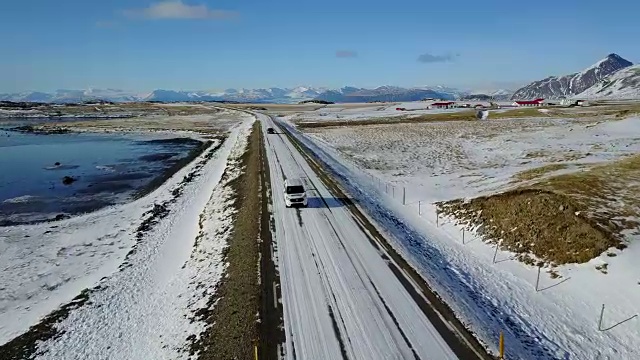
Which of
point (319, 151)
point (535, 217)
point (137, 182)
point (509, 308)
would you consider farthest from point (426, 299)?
point (319, 151)

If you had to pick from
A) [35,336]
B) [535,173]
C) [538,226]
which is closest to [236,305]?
[35,336]

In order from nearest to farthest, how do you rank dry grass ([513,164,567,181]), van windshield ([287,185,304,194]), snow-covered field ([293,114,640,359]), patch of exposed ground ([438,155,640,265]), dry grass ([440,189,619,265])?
1. snow-covered field ([293,114,640,359])
2. dry grass ([440,189,619,265])
3. patch of exposed ground ([438,155,640,265])
4. van windshield ([287,185,304,194])
5. dry grass ([513,164,567,181])

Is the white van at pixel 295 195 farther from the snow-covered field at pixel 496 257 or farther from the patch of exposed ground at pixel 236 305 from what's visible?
the snow-covered field at pixel 496 257

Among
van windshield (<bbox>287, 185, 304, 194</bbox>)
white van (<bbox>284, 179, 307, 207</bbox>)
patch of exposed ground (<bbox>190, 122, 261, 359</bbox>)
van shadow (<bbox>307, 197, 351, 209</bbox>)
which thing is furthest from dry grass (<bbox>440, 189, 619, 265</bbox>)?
patch of exposed ground (<bbox>190, 122, 261, 359</bbox>)

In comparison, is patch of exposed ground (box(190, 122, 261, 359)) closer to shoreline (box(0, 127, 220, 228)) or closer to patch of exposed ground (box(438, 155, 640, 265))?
patch of exposed ground (box(438, 155, 640, 265))

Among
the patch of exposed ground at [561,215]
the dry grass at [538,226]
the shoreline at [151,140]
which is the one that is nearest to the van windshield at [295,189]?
the patch of exposed ground at [561,215]
